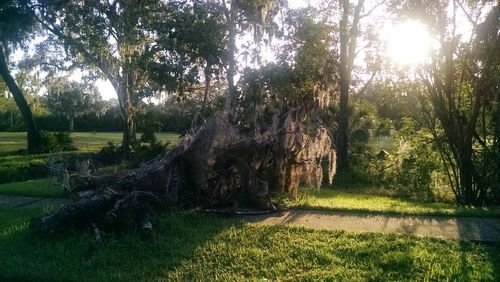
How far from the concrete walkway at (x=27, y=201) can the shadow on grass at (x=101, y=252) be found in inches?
86.5

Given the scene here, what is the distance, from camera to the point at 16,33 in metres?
22.6

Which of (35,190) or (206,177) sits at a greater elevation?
(206,177)

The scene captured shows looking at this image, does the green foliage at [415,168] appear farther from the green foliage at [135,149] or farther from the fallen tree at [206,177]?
the green foliage at [135,149]

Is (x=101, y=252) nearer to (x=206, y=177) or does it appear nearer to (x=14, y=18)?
(x=206, y=177)

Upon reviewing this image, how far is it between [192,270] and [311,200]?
5068mm

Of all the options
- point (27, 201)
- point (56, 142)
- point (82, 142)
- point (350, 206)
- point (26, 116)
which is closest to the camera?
point (350, 206)

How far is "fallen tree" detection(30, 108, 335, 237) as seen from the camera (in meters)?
7.46

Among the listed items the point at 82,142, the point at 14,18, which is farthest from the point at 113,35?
the point at 82,142

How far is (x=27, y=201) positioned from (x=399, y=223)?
7.85m

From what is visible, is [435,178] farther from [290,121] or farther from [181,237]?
[181,237]

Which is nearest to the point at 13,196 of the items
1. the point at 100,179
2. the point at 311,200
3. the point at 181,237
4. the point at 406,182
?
the point at 100,179

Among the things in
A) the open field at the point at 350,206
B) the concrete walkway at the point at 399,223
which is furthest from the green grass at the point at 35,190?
the concrete walkway at the point at 399,223

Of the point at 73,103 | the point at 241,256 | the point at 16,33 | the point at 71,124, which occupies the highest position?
the point at 16,33

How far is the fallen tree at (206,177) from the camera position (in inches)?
294
